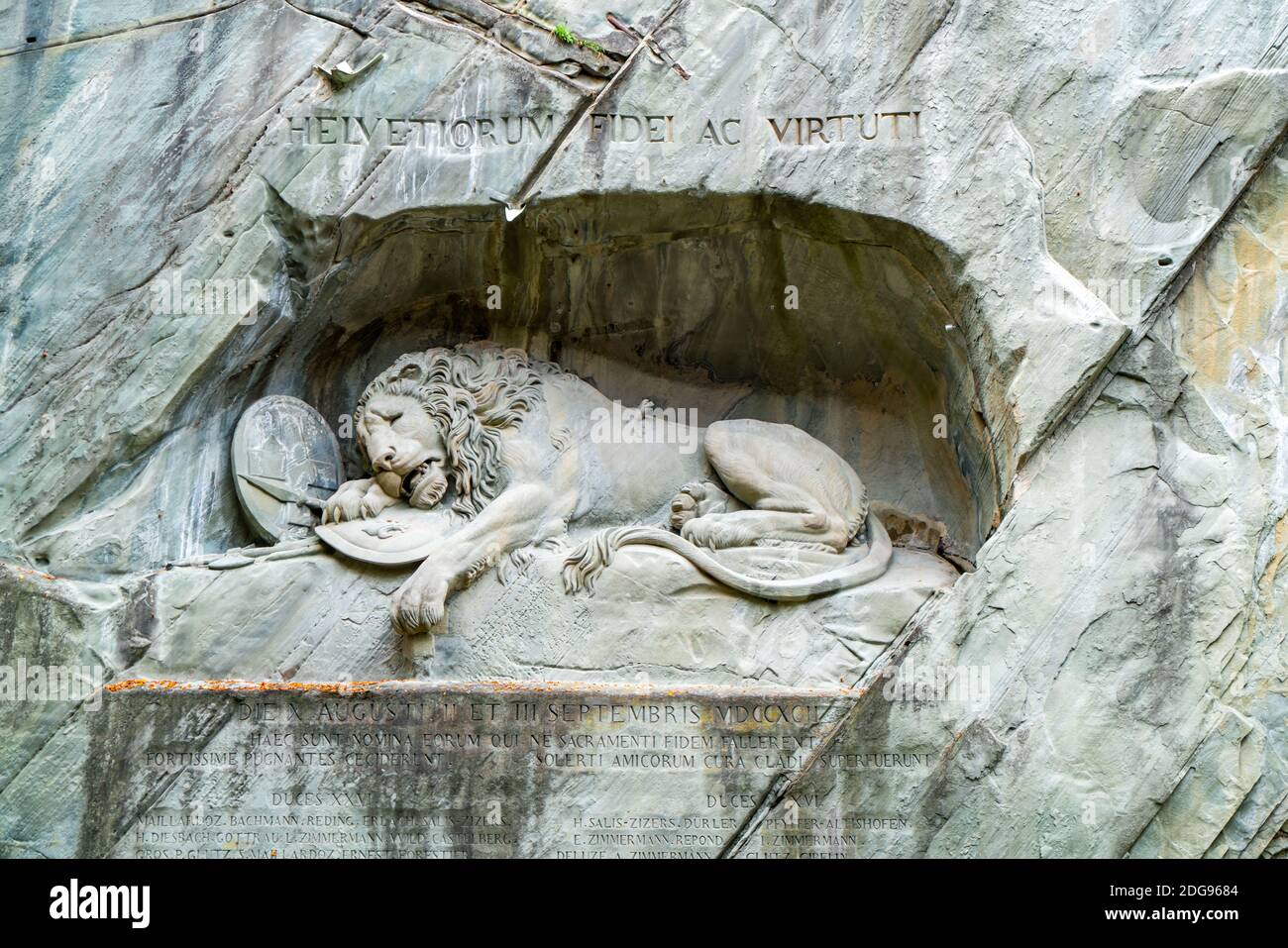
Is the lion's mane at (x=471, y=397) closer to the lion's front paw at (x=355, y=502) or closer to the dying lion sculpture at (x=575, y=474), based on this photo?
the dying lion sculpture at (x=575, y=474)

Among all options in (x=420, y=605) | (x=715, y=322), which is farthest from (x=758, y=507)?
(x=420, y=605)

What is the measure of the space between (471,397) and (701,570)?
1.44 m

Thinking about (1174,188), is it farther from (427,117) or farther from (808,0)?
(427,117)

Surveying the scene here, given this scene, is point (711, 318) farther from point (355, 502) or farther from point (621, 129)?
point (355, 502)

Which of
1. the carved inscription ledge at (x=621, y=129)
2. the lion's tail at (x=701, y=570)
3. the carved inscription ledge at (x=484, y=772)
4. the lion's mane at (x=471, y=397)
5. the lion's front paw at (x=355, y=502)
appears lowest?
the carved inscription ledge at (x=484, y=772)

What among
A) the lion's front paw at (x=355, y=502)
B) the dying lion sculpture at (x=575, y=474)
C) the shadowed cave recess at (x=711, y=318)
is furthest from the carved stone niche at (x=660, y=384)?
the lion's front paw at (x=355, y=502)

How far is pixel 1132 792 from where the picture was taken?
23.9ft

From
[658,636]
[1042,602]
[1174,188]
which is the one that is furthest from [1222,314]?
[658,636]

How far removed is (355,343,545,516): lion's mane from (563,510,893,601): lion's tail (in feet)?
1.93

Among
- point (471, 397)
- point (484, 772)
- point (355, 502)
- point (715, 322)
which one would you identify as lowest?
point (484, 772)

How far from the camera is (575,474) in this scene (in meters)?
8.24

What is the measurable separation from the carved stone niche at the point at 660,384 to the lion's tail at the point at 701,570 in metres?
0.05

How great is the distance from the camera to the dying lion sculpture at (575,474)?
8.02 meters

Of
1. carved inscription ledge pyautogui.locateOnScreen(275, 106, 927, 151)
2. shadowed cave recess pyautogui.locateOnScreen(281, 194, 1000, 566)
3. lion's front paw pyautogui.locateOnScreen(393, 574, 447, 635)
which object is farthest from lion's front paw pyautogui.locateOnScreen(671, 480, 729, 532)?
carved inscription ledge pyautogui.locateOnScreen(275, 106, 927, 151)
